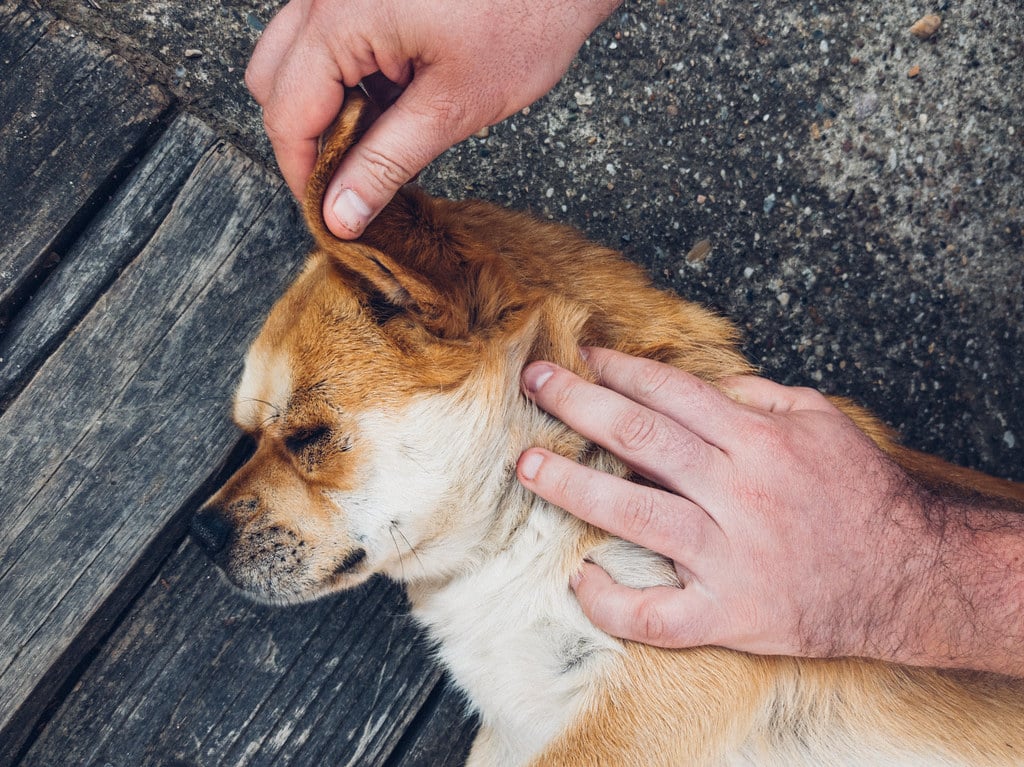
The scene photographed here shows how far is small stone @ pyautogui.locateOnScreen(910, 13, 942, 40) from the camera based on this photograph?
289 centimetres

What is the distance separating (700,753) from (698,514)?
1.95ft

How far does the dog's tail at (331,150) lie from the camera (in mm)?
1656

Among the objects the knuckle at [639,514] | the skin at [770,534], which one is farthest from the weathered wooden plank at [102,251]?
the knuckle at [639,514]

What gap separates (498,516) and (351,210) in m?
0.91

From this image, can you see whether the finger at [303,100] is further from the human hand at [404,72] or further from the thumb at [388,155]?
the thumb at [388,155]

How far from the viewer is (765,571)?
191 centimetres

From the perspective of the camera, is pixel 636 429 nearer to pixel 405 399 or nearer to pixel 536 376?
pixel 536 376

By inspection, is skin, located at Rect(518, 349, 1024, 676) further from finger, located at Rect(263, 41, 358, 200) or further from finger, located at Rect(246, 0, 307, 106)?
finger, located at Rect(246, 0, 307, 106)

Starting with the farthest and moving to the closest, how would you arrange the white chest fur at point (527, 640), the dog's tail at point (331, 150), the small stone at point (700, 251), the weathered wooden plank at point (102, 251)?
the small stone at point (700, 251), the weathered wooden plank at point (102, 251), the white chest fur at point (527, 640), the dog's tail at point (331, 150)

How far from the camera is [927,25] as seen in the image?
9.46 ft

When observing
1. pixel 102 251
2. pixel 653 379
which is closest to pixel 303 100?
pixel 102 251

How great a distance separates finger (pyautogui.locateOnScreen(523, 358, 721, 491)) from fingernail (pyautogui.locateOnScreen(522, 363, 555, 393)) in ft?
0.11

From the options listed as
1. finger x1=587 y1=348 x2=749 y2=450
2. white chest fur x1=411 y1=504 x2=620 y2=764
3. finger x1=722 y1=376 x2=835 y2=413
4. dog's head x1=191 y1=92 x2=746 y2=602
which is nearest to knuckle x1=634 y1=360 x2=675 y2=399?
finger x1=587 y1=348 x2=749 y2=450

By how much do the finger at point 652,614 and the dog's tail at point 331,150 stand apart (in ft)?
3.62
